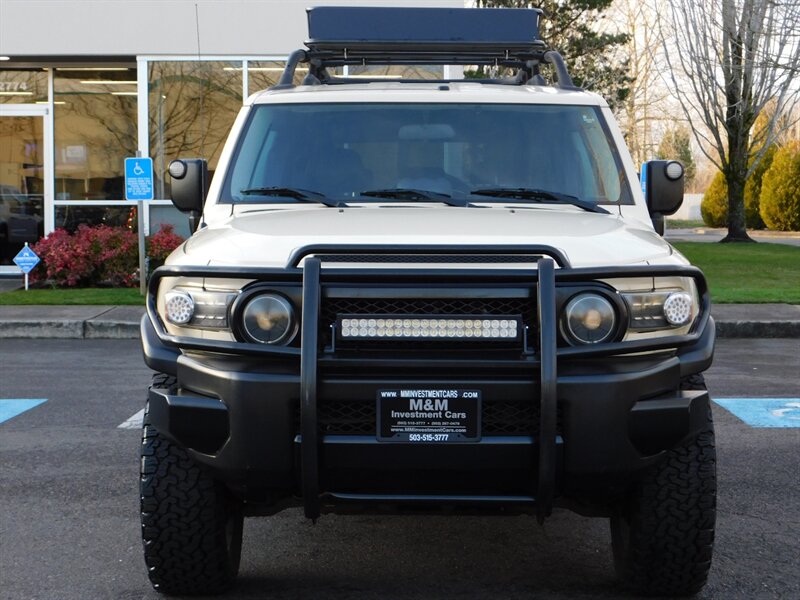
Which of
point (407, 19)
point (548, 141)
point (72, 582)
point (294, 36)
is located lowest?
point (72, 582)

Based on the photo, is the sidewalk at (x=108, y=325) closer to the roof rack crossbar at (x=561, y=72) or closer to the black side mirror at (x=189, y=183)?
the roof rack crossbar at (x=561, y=72)

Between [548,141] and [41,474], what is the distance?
3.20 metres

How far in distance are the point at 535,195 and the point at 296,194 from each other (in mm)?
1001

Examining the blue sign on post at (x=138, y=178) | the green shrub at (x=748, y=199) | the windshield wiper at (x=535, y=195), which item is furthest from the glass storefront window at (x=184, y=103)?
the green shrub at (x=748, y=199)

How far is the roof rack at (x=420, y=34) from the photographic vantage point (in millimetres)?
6301

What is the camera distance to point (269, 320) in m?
3.58

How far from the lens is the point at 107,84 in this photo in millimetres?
17828

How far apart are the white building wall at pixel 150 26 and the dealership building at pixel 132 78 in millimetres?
15

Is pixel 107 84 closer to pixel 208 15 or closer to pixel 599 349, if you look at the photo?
pixel 208 15

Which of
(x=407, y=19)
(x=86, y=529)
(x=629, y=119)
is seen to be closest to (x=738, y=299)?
(x=407, y=19)

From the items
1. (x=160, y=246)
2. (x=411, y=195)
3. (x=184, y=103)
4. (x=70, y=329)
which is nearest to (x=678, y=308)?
(x=411, y=195)

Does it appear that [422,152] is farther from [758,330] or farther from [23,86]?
[23,86]

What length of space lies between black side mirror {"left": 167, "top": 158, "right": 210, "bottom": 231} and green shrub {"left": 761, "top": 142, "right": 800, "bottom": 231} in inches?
1344

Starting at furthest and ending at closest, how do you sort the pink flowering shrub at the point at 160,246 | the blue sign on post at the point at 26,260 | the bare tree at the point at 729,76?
the bare tree at the point at 729,76, the pink flowering shrub at the point at 160,246, the blue sign on post at the point at 26,260
